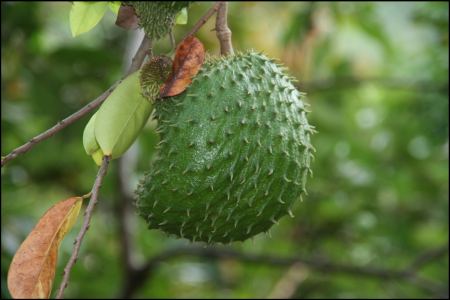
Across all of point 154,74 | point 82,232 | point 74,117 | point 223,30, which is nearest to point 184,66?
point 154,74

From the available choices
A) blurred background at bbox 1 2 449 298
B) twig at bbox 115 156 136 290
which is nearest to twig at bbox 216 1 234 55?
blurred background at bbox 1 2 449 298

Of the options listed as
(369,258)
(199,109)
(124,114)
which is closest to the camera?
(124,114)

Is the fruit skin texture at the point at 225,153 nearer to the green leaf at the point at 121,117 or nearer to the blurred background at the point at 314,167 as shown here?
the green leaf at the point at 121,117

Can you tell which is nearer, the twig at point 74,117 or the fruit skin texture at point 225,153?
the twig at point 74,117

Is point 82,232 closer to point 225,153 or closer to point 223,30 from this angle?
point 225,153

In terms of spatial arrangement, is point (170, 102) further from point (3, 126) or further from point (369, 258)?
point (369, 258)

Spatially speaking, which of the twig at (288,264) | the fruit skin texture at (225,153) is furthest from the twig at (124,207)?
the fruit skin texture at (225,153)

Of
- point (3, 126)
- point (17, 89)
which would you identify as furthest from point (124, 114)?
point (17, 89)
